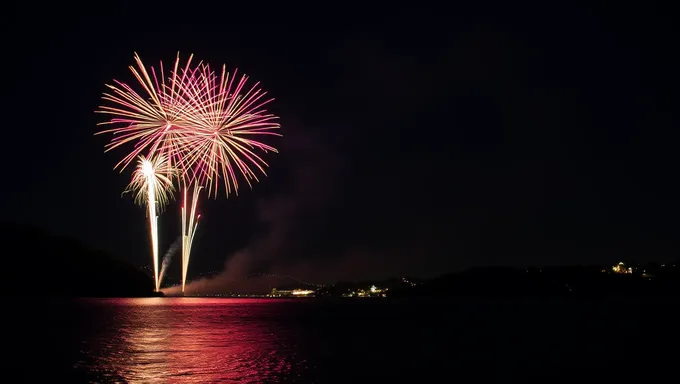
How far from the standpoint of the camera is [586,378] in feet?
82.9

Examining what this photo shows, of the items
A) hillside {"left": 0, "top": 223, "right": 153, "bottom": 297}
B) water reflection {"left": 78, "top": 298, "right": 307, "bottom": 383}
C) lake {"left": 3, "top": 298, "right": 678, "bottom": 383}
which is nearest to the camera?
water reflection {"left": 78, "top": 298, "right": 307, "bottom": 383}

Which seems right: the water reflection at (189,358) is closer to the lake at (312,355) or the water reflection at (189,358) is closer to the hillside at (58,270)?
the lake at (312,355)

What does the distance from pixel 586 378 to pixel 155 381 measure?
1655 cm

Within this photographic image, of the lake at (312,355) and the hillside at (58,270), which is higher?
the hillside at (58,270)

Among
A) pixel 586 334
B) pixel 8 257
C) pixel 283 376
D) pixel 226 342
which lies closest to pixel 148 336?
pixel 226 342

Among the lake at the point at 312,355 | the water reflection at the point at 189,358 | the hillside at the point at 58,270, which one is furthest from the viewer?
the hillside at the point at 58,270

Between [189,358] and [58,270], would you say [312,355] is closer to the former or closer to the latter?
[189,358]

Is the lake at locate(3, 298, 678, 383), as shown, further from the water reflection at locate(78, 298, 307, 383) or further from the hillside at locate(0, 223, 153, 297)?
the hillside at locate(0, 223, 153, 297)

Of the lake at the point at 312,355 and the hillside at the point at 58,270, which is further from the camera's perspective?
the hillside at the point at 58,270

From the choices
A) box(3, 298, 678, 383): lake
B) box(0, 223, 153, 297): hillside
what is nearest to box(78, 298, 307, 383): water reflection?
box(3, 298, 678, 383): lake

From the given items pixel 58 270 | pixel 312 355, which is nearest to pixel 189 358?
pixel 312 355

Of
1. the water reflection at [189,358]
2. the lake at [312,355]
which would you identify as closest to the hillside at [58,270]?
the lake at [312,355]

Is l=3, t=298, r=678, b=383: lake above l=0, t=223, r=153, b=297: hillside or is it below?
below

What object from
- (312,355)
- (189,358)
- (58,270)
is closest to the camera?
(189,358)
